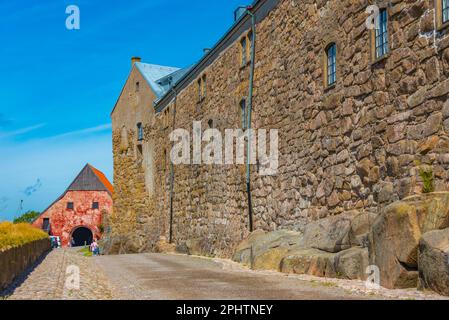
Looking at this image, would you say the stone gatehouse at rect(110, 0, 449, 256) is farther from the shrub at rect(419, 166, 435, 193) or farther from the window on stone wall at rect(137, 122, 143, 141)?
the window on stone wall at rect(137, 122, 143, 141)

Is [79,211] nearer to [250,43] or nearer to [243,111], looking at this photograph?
[243,111]

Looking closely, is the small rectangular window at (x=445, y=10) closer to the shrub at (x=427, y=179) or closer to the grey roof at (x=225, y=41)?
the shrub at (x=427, y=179)

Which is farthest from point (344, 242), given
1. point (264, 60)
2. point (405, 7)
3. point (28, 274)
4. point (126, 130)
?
point (126, 130)

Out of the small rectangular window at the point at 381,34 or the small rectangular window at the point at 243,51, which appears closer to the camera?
the small rectangular window at the point at 381,34

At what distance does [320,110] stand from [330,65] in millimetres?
1034

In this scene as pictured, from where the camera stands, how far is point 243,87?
17531 mm

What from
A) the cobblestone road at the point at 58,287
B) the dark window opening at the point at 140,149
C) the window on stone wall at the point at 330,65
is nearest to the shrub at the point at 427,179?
the window on stone wall at the point at 330,65

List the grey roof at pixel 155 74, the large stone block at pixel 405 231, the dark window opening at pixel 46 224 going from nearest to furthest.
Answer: the large stone block at pixel 405 231 → the grey roof at pixel 155 74 → the dark window opening at pixel 46 224

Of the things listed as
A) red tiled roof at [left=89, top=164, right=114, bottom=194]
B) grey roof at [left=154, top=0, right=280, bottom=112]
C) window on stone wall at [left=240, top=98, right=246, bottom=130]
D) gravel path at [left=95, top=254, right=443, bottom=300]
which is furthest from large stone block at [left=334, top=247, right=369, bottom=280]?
red tiled roof at [left=89, top=164, right=114, bottom=194]

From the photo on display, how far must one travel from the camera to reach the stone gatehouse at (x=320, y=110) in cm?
912

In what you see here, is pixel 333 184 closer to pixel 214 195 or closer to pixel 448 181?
pixel 448 181

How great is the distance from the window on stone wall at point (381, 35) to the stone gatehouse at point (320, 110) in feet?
0.06

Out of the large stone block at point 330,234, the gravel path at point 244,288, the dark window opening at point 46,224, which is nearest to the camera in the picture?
the gravel path at point 244,288

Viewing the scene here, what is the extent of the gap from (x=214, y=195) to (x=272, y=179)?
16.7ft
